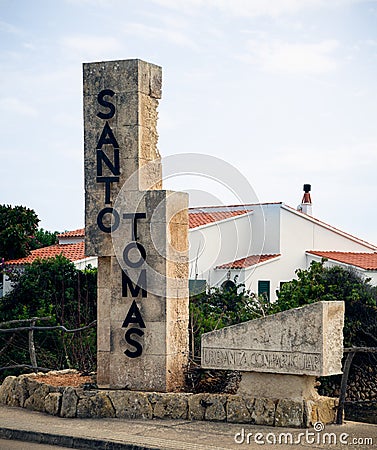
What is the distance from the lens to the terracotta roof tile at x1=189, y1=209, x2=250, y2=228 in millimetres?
30152

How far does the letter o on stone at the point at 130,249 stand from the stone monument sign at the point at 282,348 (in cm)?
144

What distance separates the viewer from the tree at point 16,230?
107 ft

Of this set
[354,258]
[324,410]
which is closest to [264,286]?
[354,258]

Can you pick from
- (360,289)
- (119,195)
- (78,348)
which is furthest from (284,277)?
(119,195)

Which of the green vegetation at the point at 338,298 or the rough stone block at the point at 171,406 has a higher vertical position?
the green vegetation at the point at 338,298

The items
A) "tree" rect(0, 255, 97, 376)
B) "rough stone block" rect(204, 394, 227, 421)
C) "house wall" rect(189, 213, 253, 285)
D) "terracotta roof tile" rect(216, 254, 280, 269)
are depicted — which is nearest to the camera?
"rough stone block" rect(204, 394, 227, 421)

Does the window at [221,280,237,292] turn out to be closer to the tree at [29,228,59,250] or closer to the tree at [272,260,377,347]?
the tree at [272,260,377,347]

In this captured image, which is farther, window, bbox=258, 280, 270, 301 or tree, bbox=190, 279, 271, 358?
window, bbox=258, 280, 270, 301

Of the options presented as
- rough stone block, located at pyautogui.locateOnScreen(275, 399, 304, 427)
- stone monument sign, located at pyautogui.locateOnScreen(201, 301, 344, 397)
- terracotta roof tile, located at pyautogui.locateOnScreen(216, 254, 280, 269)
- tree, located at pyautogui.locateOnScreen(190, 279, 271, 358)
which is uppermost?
terracotta roof tile, located at pyautogui.locateOnScreen(216, 254, 280, 269)

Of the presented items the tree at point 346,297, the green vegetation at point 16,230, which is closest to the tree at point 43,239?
the green vegetation at point 16,230

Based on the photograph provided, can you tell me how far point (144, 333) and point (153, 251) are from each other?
108cm

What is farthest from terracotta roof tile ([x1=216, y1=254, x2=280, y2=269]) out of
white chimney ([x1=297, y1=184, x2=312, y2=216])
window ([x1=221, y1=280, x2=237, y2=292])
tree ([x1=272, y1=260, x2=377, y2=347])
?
tree ([x1=272, y1=260, x2=377, y2=347])

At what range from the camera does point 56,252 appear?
104ft

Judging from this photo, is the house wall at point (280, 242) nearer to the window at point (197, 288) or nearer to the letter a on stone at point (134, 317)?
the window at point (197, 288)
